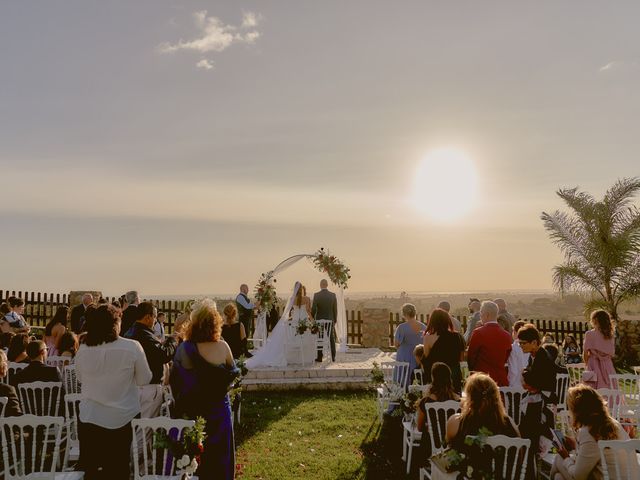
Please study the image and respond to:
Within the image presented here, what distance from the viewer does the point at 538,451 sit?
5.45 m

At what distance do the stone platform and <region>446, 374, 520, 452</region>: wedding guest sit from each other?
6.72 m

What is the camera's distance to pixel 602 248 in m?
16.2

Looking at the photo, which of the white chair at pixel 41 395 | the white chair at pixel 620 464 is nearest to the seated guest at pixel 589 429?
the white chair at pixel 620 464

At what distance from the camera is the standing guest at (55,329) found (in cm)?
837

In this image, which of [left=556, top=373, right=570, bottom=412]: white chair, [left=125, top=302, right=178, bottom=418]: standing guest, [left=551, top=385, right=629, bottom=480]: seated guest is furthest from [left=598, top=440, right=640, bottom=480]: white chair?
[left=125, top=302, right=178, bottom=418]: standing guest

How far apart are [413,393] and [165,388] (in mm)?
3031

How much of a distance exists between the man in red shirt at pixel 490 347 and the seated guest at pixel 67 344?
17.9ft

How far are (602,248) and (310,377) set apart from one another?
10390 millimetres

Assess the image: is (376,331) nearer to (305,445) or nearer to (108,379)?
(305,445)

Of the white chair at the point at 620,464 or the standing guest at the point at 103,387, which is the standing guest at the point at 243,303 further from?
the white chair at the point at 620,464

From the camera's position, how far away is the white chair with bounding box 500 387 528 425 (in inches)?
220

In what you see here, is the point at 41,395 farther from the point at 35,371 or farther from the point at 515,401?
the point at 515,401

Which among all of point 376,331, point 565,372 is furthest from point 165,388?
point 376,331

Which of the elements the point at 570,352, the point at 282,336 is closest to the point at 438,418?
the point at 282,336
